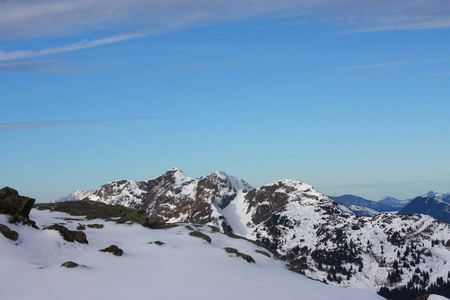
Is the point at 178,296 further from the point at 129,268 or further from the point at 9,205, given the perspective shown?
the point at 9,205

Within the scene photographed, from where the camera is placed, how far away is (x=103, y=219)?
72.8 meters

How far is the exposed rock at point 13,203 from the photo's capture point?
145 feet

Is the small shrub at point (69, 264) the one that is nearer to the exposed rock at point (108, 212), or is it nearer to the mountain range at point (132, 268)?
the mountain range at point (132, 268)

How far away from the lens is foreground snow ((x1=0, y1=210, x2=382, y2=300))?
105 ft

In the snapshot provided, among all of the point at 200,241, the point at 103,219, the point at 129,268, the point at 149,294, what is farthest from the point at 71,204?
the point at 149,294

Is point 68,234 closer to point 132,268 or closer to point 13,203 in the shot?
point 13,203

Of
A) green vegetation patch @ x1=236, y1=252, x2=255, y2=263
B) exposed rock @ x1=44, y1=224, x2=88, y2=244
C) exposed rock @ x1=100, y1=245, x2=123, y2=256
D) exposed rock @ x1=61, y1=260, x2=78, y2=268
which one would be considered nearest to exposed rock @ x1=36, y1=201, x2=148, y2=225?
green vegetation patch @ x1=236, y1=252, x2=255, y2=263

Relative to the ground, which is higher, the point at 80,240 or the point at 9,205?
the point at 9,205

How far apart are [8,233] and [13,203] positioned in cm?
705

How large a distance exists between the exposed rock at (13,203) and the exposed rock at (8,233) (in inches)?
175

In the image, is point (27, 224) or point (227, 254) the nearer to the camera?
point (27, 224)

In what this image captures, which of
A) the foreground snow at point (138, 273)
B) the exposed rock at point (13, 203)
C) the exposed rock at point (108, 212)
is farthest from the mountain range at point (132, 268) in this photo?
the exposed rock at point (108, 212)

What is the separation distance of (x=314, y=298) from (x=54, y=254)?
1024 inches

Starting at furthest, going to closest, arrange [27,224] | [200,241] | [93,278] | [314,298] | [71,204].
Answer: [71,204] < [200,241] < [27,224] < [314,298] < [93,278]
